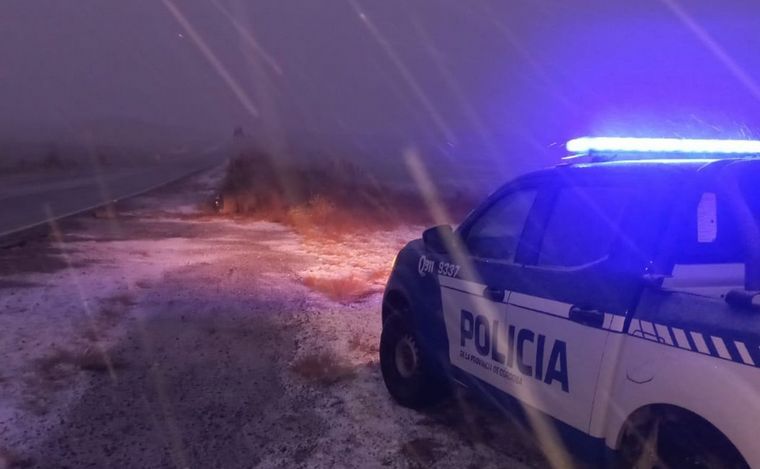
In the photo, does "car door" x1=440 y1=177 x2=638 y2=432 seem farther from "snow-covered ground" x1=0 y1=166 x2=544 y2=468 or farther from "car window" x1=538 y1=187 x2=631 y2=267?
"snow-covered ground" x1=0 y1=166 x2=544 y2=468

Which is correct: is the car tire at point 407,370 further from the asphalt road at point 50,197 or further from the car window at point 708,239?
the asphalt road at point 50,197

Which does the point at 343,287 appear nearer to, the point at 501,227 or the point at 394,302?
the point at 394,302

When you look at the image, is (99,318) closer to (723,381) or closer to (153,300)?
(153,300)

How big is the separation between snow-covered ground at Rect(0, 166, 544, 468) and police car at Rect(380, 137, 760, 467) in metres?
0.68

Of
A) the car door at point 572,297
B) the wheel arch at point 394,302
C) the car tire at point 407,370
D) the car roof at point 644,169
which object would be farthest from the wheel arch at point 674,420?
the wheel arch at point 394,302

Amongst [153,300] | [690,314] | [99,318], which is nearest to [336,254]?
[153,300]

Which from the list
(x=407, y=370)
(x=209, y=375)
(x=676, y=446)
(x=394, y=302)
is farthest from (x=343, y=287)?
(x=676, y=446)

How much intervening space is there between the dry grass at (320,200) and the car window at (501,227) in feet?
36.7

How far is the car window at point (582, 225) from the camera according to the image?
12.2 feet

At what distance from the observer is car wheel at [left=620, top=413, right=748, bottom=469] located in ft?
8.93

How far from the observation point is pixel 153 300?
9172mm

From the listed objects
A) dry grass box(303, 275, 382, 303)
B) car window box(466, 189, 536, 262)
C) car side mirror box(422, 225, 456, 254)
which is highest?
car window box(466, 189, 536, 262)

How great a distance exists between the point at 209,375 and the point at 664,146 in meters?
3.98

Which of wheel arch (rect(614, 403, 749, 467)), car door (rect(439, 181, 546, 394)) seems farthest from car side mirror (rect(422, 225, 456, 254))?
wheel arch (rect(614, 403, 749, 467))
